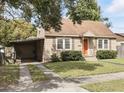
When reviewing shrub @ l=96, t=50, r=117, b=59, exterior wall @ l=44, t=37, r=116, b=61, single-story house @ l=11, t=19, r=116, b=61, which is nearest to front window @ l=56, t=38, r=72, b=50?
single-story house @ l=11, t=19, r=116, b=61

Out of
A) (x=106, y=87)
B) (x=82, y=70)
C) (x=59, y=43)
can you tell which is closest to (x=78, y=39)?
(x=59, y=43)

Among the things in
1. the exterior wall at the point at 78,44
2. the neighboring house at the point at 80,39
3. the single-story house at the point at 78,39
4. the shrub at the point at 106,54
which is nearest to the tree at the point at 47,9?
the single-story house at the point at 78,39

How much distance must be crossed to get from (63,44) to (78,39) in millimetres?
2180

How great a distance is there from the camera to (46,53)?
97.2 feet

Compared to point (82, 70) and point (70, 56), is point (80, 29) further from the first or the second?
point (82, 70)

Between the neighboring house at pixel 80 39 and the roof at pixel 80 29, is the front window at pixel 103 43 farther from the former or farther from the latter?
the roof at pixel 80 29

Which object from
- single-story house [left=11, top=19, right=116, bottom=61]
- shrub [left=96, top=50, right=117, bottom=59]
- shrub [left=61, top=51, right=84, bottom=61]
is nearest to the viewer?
shrub [left=61, top=51, right=84, bottom=61]

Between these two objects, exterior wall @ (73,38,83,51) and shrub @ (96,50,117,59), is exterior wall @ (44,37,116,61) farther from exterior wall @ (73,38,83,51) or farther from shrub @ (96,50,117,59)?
shrub @ (96,50,117,59)

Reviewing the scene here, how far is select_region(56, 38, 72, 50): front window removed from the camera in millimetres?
30147

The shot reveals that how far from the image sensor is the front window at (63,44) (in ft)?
98.9

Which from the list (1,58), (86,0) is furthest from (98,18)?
(86,0)

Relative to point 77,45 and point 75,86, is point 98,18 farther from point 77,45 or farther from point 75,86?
point 75,86

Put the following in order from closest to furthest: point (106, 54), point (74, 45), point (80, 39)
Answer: point (74, 45) → point (80, 39) → point (106, 54)

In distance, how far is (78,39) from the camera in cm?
3134
